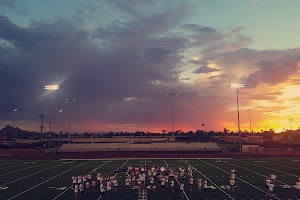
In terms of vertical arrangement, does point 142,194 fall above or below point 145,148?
above

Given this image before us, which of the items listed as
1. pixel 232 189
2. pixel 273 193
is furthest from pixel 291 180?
pixel 232 189

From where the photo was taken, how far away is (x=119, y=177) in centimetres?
2534

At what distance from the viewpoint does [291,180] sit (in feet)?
78.3

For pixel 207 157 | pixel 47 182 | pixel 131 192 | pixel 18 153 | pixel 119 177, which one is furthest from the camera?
pixel 18 153

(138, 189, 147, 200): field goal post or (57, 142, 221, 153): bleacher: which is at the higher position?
(138, 189, 147, 200): field goal post

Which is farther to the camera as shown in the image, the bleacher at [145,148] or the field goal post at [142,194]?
the bleacher at [145,148]

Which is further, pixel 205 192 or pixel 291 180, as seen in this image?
pixel 291 180

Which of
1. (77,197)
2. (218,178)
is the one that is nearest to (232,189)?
(218,178)

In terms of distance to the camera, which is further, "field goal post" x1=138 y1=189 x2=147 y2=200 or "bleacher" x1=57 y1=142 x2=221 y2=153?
"bleacher" x1=57 y1=142 x2=221 y2=153

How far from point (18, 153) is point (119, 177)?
139ft

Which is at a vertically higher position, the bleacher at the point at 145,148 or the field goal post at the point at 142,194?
the field goal post at the point at 142,194

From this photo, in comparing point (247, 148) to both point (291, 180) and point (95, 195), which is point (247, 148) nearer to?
point (291, 180)

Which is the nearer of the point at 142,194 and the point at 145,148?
the point at 142,194

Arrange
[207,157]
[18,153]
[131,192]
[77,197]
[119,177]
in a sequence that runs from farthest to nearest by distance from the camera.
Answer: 1. [18,153]
2. [207,157]
3. [119,177]
4. [131,192]
5. [77,197]
